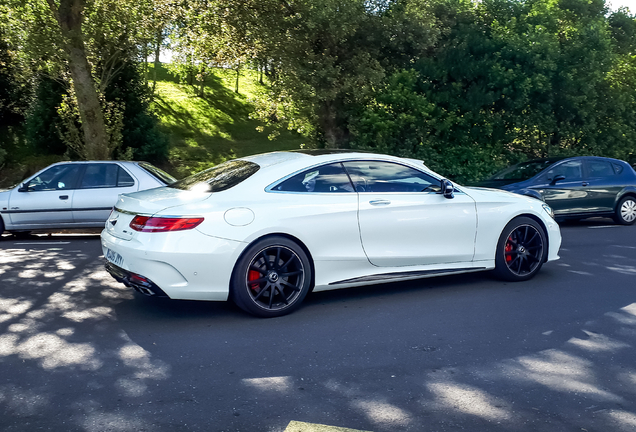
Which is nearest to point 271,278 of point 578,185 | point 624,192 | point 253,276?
point 253,276

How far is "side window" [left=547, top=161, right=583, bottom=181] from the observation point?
12.6 metres

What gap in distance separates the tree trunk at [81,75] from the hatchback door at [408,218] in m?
11.1

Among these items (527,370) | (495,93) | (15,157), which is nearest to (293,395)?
(527,370)

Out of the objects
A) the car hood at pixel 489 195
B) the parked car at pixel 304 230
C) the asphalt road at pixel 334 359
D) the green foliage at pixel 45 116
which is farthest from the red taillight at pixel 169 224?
the green foliage at pixel 45 116

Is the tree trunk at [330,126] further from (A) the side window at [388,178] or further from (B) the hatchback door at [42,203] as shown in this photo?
(A) the side window at [388,178]

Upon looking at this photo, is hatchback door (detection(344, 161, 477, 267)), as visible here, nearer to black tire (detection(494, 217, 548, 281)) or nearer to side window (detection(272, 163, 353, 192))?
side window (detection(272, 163, 353, 192))

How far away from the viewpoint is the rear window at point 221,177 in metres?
6.09

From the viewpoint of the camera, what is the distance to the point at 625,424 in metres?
3.62

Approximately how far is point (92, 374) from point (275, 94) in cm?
1442

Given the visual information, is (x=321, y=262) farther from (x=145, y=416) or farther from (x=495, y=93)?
(x=495, y=93)

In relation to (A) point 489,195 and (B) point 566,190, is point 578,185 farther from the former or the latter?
(A) point 489,195

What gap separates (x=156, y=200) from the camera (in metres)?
5.86

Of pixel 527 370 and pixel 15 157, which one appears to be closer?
pixel 527 370

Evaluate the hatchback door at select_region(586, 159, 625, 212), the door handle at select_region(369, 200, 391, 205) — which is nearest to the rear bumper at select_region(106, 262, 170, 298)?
the door handle at select_region(369, 200, 391, 205)
